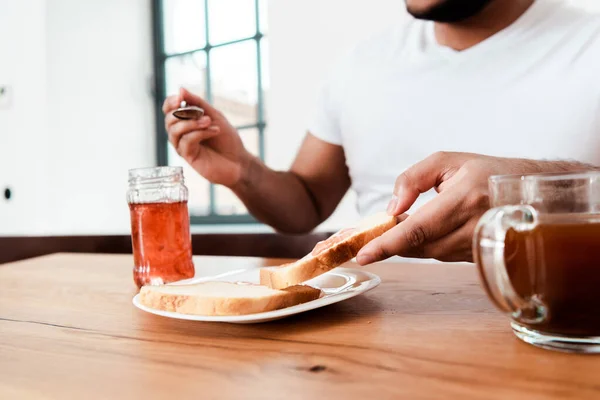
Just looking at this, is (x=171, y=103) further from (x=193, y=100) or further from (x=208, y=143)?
(x=208, y=143)

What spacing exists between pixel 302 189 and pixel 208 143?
1.51 feet

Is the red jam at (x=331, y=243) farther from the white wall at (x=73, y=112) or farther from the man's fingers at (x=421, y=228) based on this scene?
the white wall at (x=73, y=112)

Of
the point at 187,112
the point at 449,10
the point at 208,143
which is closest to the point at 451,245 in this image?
the point at 187,112

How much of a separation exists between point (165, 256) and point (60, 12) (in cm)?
282

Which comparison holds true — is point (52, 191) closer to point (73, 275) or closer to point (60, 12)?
point (60, 12)

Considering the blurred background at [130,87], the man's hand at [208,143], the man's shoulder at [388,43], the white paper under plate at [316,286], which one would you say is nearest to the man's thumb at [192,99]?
the man's hand at [208,143]

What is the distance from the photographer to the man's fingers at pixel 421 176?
24.9 inches

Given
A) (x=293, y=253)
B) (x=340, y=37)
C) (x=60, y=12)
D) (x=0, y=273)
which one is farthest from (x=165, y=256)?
(x=60, y=12)

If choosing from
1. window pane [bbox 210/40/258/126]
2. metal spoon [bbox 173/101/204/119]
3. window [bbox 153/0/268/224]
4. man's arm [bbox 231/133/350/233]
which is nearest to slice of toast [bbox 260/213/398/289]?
metal spoon [bbox 173/101/204/119]

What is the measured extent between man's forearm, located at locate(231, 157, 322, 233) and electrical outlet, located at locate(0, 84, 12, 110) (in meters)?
2.06

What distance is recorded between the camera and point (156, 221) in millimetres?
822

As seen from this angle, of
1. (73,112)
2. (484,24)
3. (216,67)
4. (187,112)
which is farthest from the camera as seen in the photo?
(216,67)

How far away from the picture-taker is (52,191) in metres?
3.06

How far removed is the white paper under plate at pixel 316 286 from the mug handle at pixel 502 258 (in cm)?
19
